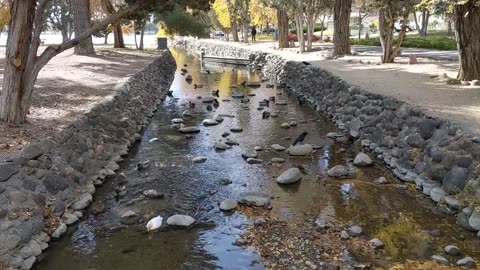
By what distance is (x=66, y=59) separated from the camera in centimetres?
1952

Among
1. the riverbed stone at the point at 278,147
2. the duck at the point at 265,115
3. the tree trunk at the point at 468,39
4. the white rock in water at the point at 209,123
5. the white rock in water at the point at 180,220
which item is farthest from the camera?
the duck at the point at 265,115

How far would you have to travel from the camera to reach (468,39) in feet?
41.1

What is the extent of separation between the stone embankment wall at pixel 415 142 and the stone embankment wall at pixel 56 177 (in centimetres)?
519

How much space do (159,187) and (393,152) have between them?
4.44 meters

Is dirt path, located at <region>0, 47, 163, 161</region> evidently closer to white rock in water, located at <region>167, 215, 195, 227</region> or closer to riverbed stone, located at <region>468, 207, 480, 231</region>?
white rock in water, located at <region>167, 215, 195, 227</region>

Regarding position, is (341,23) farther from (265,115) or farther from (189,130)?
(189,130)

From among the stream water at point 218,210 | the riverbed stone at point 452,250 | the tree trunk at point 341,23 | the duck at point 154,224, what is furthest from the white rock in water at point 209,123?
the tree trunk at point 341,23

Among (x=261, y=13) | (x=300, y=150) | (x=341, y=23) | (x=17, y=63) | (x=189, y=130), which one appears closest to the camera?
(x=17, y=63)

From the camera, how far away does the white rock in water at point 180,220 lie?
658 centimetres

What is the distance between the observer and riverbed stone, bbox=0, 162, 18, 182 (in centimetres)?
602

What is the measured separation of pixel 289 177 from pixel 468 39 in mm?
7374

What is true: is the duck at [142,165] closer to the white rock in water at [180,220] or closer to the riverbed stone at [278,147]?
the white rock in water at [180,220]

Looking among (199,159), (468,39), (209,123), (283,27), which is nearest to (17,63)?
(199,159)

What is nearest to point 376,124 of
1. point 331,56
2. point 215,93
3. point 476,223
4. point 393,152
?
point 393,152
